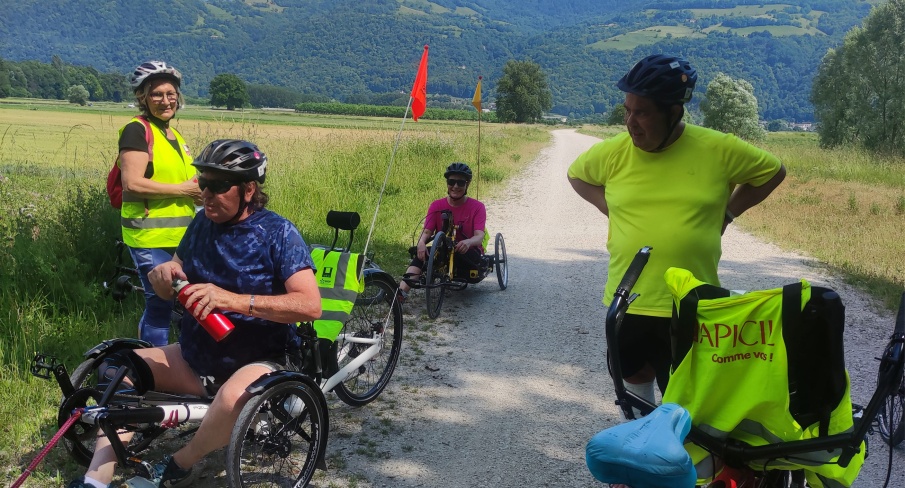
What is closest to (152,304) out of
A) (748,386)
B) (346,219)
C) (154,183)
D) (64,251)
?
(154,183)

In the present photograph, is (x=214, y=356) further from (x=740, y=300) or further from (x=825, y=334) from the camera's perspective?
(x=825, y=334)

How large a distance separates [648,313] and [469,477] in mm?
1497

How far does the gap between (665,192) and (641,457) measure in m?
1.51

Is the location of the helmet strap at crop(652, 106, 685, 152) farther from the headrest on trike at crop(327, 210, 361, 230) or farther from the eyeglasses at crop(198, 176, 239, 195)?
the headrest on trike at crop(327, 210, 361, 230)

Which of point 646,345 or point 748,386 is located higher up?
point 748,386

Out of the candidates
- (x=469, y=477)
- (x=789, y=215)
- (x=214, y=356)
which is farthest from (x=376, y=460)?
(x=789, y=215)

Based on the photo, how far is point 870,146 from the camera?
91.2ft

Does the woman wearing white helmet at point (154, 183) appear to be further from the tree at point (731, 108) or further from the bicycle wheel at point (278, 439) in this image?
the tree at point (731, 108)

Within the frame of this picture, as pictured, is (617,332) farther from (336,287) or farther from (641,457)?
(336,287)

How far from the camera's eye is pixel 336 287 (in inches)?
156

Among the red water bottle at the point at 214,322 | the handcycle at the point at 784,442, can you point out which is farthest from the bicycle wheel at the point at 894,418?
the red water bottle at the point at 214,322

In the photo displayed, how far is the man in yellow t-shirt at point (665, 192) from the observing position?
257 centimetres

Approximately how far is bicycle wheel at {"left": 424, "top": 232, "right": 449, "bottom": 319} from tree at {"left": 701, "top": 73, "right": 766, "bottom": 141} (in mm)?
49755

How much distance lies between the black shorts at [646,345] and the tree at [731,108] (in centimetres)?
5321
